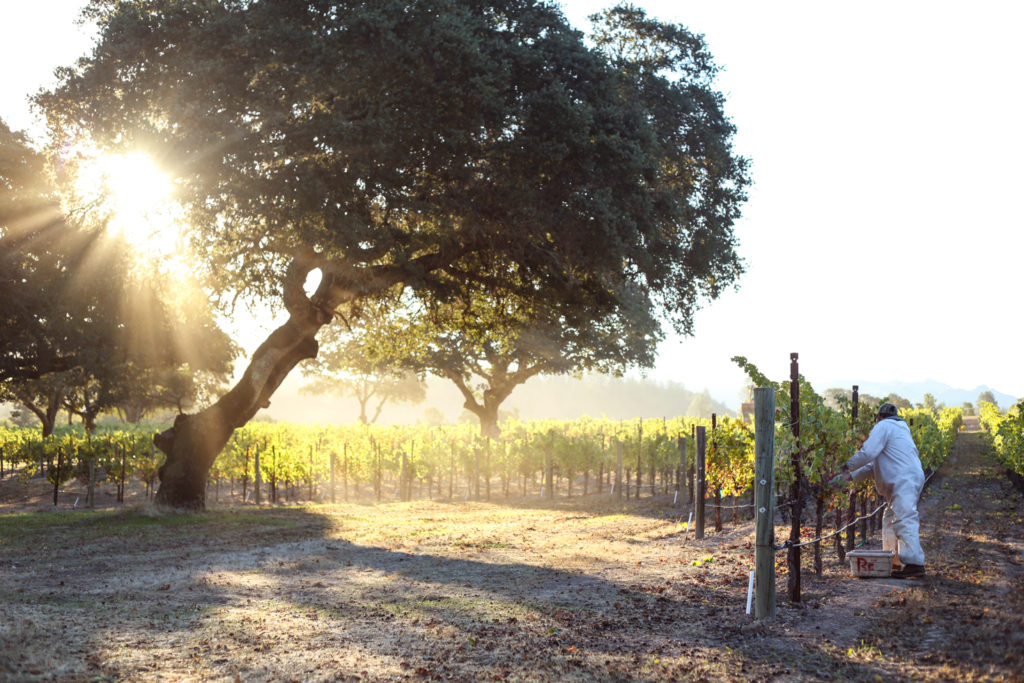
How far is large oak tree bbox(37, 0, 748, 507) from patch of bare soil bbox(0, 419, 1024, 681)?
548 centimetres

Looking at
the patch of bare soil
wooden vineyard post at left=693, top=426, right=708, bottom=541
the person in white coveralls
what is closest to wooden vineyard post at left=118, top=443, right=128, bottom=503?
the patch of bare soil

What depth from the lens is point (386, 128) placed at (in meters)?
14.2

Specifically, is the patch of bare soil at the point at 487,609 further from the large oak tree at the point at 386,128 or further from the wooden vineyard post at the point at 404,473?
the wooden vineyard post at the point at 404,473

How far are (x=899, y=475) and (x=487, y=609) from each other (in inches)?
190

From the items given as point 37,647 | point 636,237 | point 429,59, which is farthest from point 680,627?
point 429,59

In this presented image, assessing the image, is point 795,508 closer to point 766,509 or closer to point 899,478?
point 766,509

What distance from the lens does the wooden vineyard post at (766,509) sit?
27.4ft

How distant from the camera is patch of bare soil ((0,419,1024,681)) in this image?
6.84 meters

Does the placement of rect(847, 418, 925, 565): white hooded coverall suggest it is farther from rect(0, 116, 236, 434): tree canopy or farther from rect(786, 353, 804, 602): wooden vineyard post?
rect(0, 116, 236, 434): tree canopy

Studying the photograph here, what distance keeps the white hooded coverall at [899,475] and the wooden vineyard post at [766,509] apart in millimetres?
1571

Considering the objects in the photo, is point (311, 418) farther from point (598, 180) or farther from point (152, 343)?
point (598, 180)

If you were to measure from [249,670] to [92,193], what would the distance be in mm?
12065

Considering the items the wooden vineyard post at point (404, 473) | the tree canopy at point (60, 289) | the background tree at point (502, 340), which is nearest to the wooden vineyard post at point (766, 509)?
the background tree at point (502, 340)

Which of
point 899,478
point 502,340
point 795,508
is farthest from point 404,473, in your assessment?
point 899,478
